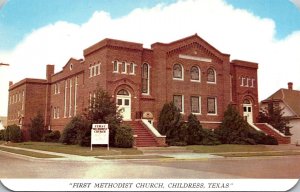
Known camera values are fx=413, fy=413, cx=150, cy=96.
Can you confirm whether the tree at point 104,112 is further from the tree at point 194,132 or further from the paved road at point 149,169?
the paved road at point 149,169

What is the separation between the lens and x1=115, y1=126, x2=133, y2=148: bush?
12.8 meters

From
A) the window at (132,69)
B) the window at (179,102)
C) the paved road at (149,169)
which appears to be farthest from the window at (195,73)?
the paved road at (149,169)

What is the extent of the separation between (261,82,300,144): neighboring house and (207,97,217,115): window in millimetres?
3748

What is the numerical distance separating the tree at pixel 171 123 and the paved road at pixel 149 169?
5.14 metres

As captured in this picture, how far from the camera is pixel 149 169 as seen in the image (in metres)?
8.61

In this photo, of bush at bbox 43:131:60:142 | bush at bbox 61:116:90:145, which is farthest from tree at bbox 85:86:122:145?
bush at bbox 43:131:60:142

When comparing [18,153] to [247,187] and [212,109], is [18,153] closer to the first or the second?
[247,187]

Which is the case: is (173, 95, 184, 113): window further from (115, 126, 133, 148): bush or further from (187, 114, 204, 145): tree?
(115, 126, 133, 148): bush

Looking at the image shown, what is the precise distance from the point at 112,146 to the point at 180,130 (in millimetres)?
3639

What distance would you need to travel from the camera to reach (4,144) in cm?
1027

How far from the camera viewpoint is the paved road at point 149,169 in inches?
310

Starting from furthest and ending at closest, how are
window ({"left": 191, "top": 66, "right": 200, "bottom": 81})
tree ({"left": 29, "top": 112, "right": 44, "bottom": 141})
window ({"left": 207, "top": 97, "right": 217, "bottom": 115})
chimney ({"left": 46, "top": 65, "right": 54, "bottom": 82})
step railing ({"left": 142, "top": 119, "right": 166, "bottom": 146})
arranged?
1. window ({"left": 191, "top": 66, "right": 200, "bottom": 81})
2. window ({"left": 207, "top": 97, "right": 217, "bottom": 115})
3. step railing ({"left": 142, "top": 119, "right": 166, "bottom": 146})
4. tree ({"left": 29, "top": 112, "right": 44, "bottom": 141})
5. chimney ({"left": 46, "top": 65, "right": 54, "bottom": 82})

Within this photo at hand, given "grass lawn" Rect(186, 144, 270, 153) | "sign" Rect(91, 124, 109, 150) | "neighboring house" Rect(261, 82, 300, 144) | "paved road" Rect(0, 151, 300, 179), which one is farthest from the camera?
"sign" Rect(91, 124, 109, 150)

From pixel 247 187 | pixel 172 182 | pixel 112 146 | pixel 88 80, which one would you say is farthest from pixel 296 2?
pixel 88 80
